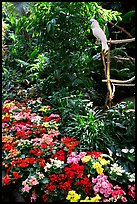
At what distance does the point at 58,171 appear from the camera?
1776 mm

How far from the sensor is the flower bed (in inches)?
65.9

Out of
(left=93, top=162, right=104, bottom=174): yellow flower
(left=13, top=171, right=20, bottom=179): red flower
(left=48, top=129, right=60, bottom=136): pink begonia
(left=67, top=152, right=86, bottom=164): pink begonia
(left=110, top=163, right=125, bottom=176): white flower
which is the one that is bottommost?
(left=13, top=171, right=20, bottom=179): red flower

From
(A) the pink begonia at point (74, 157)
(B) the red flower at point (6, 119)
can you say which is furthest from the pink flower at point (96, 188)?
(B) the red flower at point (6, 119)

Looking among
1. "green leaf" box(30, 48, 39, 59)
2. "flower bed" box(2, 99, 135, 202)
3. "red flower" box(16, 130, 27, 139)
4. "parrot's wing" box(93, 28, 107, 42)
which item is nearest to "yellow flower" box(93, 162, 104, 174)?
"flower bed" box(2, 99, 135, 202)

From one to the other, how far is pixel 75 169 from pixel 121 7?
2.87 m

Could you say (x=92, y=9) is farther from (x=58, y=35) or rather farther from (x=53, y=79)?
(x=53, y=79)

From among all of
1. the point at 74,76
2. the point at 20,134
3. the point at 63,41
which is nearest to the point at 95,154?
the point at 20,134

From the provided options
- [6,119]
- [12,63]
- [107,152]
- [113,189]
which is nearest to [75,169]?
[113,189]

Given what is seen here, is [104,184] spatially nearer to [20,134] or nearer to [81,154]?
[81,154]

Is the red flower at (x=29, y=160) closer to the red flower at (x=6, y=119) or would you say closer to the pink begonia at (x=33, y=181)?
the pink begonia at (x=33, y=181)

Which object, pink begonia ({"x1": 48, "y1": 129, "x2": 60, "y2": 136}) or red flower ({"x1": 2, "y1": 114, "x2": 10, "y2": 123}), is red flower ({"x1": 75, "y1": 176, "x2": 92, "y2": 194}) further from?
red flower ({"x1": 2, "y1": 114, "x2": 10, "y2": 123})

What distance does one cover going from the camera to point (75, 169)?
176 cm

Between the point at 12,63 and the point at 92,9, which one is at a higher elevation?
the point at 92,9

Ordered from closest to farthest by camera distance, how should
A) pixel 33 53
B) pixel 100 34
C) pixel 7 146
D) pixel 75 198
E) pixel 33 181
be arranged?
pixel 75 198 → pixel 33 181 → pixel 7 146 → pixel 100 34 → pixel 33 53
